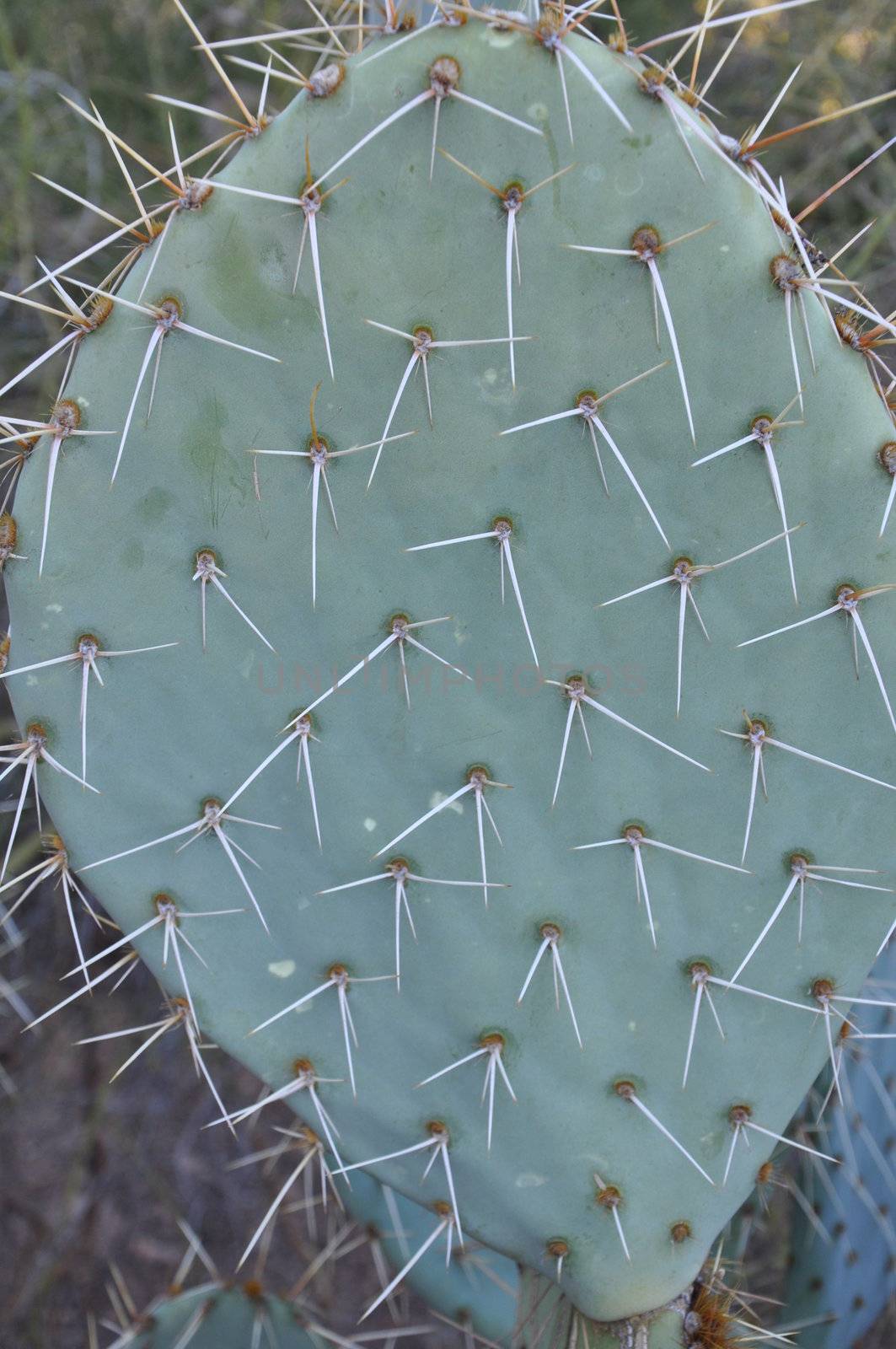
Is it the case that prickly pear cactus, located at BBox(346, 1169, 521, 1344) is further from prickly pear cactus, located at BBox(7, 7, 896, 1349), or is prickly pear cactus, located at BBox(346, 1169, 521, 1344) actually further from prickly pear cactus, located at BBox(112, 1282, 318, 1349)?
prickly pear cactus, located at BBox(7, 7, 896, 1349)

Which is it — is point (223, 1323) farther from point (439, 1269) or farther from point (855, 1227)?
point (855, 1227)

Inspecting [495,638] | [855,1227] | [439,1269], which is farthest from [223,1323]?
[495,638]

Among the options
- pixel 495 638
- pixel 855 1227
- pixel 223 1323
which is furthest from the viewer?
pixel 855 1227

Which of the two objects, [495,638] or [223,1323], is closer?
[495,638]

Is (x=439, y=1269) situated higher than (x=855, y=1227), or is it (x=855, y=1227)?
(x=855, y=1227)

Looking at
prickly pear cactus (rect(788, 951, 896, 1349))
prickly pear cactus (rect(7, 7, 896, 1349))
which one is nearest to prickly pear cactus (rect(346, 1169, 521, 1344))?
prickly pear cactus (rect(788, 951, 896, 1349))

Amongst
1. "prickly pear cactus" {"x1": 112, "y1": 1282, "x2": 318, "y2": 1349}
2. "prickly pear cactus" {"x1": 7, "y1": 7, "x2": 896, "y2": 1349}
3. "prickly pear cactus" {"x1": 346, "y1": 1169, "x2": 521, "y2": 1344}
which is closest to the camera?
"prickly pear cactus" {"x1": 7, "y1": 7, "x2": 896, "y2": 1349}

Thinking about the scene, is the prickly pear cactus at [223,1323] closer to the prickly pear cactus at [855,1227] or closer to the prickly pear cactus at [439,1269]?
the prickly pear cactus at [439,1269]

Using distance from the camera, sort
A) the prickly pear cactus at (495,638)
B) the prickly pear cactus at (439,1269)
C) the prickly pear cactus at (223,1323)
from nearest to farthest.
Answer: the prickly pear cactus at (495,638) → the prickly pear cactus at (223,1323) → the prickly pear cactus at (439,1269)

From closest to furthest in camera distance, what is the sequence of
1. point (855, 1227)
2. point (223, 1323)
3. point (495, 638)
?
point (495, 638) → point (223, 1323) → point (855, 1227)

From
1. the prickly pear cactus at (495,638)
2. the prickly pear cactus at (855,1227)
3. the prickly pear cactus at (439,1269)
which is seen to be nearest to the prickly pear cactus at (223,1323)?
the prickly pear cactus at (439,1269)
